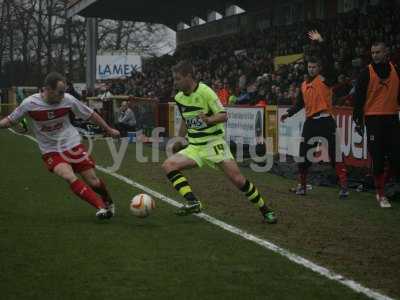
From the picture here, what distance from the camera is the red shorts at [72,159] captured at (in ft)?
25.8

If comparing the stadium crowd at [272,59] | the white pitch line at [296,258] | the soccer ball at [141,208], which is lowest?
the white pitch line at [296,258]

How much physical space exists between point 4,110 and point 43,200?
42172 mm

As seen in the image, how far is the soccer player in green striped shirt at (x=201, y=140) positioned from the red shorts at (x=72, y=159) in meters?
0.94

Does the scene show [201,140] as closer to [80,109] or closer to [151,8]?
[80,109]

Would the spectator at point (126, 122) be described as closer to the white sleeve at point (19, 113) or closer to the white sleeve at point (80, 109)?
the white sleeve at point (80, 109)

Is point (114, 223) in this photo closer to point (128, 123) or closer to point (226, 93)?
point (226, 93)

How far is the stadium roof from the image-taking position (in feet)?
121

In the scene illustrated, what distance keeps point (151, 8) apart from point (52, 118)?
111ft

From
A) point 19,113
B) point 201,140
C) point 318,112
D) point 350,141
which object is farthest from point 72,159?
point 350,141

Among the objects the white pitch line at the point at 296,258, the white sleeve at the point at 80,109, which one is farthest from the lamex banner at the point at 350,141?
the white sleeve at the point at 80,109

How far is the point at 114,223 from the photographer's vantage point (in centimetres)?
768

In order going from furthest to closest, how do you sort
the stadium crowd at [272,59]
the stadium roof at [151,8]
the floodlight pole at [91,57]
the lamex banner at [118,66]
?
the lamex banner at [118,66] < the floodlight pole at [91,57] < the stadium roof at [151,8] < the stadium crowd at [272,59]

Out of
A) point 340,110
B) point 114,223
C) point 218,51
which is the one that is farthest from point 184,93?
point 218,51

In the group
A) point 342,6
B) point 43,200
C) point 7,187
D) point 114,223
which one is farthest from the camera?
point 342,6
